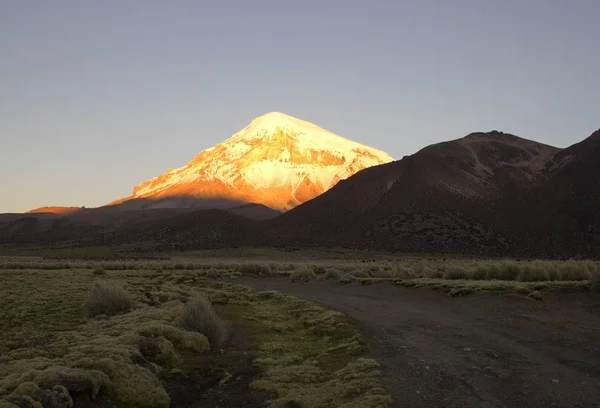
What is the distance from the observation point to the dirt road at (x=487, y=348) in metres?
8.77

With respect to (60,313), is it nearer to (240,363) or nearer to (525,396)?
(240,363)

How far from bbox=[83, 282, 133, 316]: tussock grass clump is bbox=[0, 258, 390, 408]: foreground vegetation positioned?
0.03m

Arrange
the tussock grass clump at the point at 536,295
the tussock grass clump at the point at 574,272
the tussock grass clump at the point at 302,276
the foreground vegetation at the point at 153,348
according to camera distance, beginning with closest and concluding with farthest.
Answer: the foreground vegetation at the point at 153,348 < the tussock grass clump at the point at 536,295 < the tussock grass clump at the point at 574,272 < the tussock grass clump at the point at 302,276

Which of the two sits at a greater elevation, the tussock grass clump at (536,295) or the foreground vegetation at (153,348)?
the tussock grass clump at (536,295)

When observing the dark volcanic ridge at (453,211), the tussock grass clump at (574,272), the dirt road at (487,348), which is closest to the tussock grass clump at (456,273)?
the tussock grass clump at (574,272)

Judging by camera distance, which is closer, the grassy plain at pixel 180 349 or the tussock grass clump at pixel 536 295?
the grassy plain at pixel 180 349

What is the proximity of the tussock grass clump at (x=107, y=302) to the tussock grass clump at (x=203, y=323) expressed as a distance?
3.73m

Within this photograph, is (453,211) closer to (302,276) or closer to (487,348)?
(302,276)

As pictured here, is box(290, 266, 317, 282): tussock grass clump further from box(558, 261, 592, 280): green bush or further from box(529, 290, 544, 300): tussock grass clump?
box(529, 290, 544, 300): tussock grass clump

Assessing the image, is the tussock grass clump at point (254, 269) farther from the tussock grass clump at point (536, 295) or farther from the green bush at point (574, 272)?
the tussock grass clump at point (536, 295)

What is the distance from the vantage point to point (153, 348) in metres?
12.3

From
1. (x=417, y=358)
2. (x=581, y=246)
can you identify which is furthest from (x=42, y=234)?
(x=417, y=358)

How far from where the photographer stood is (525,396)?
8602 mm

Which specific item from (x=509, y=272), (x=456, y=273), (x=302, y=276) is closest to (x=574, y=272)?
(x=509, y=272)
